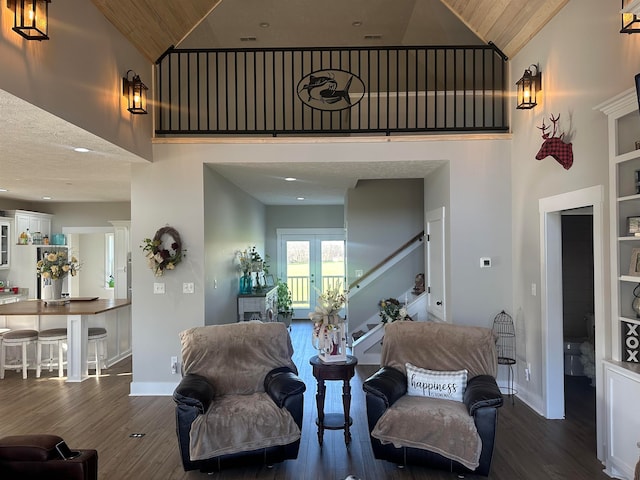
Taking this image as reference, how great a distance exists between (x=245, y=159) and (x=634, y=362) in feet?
13.3

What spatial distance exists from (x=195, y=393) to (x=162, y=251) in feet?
7.12

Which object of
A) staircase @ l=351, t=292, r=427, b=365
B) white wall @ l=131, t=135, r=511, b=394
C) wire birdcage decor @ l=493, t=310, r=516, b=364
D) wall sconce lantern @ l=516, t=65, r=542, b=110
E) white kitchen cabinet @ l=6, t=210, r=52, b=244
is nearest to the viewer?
wall sconce lantern @ l=516, t=65, r=542, b=110

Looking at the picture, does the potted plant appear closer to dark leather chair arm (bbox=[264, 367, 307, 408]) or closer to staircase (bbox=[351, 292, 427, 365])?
staircase (bbox=[351, 292, 427, 365])

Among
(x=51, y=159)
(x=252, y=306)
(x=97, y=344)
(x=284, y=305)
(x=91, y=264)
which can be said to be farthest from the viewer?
(x=91, y=264)

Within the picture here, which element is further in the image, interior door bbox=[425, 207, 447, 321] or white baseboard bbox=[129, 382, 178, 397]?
interior door bbox=[425, 207, 447, 321]

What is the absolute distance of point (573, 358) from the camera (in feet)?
19.1

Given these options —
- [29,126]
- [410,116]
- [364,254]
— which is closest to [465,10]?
[410,116]

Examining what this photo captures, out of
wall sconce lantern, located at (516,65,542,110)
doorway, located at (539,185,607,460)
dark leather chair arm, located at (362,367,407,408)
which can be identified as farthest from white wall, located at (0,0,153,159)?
doorway, located at (539,185,607,460)

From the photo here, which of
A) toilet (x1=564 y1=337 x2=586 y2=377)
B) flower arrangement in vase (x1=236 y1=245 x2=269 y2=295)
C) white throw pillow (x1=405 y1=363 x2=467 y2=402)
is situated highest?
flower arrangement in vase (x1=236 y1=245 x2=269 y2=295)

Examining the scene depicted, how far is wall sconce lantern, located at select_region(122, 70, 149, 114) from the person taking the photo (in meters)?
4.63

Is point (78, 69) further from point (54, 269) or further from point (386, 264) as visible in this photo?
point (386, 264)

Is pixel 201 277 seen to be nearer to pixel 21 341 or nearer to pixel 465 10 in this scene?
pixel 21 341

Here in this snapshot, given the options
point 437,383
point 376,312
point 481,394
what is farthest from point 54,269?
point 481,394

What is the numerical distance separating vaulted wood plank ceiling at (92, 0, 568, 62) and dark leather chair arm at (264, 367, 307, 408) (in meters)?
3.43
